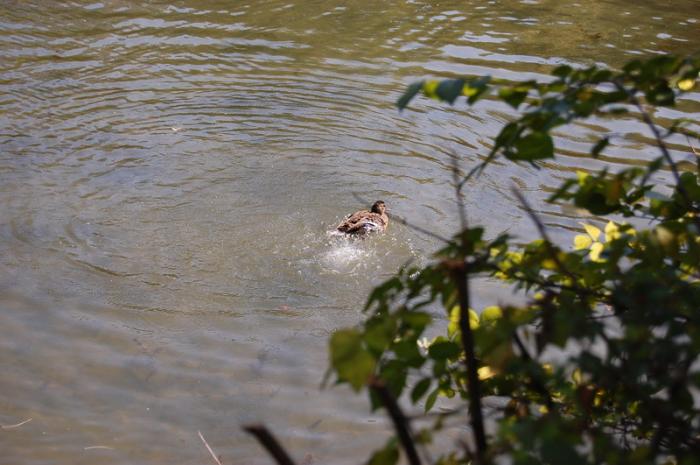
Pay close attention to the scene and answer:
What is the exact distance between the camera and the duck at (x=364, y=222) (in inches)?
283

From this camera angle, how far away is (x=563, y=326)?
1.75 m

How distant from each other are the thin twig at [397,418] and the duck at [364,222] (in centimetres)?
560

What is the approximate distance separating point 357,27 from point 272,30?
1183 mm

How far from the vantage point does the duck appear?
7195 mm

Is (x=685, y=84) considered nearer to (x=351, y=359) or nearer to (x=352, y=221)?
(x=351, y=359)

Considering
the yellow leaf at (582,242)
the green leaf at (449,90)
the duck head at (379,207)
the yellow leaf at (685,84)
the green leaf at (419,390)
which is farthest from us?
the duck head at (379,207)

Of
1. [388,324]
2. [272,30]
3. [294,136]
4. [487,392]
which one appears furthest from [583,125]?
[388,324]

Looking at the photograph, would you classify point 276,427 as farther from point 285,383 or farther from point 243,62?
point 243,62

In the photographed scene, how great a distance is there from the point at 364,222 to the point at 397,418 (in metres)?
5.70

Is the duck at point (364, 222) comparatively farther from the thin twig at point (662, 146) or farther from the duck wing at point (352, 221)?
the thin twig at point (662, 146)

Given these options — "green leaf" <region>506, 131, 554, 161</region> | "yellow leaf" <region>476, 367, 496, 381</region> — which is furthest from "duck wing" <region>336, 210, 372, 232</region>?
"green leaf" <region>506, 131, 554, 161</region>

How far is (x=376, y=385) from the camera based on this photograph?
1465mm

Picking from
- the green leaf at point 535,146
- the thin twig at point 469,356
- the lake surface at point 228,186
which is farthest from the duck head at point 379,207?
the thin twig at point 469,356

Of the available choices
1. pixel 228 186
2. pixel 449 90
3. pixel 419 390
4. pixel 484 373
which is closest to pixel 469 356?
pixel 419 390
